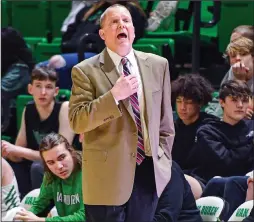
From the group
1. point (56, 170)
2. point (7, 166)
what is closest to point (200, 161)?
point (56, 170)

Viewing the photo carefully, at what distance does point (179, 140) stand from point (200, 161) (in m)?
0.18

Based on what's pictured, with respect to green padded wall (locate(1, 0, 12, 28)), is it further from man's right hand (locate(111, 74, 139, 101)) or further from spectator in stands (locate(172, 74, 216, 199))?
man's right hand (locate(111, 74, 139, 101))

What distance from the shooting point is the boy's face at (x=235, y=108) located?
4492 mm

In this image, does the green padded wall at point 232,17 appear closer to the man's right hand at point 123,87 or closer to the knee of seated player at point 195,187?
the knee of seated player at point 195,187

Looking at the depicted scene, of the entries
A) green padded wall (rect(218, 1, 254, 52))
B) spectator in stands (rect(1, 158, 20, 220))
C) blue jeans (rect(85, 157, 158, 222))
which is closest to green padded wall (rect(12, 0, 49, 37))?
green padded wall (rect(218, 1, 254, 52))

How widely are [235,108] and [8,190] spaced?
1.45m

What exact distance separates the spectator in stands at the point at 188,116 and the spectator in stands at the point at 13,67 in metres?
1.42

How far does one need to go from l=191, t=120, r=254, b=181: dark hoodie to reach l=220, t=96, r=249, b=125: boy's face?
0.04 m

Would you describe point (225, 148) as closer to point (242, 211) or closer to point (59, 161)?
point (242, 211)

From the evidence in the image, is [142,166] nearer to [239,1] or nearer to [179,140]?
[179,140]

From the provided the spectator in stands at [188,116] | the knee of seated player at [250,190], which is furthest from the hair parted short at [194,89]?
the knee of seated player at [250,190]

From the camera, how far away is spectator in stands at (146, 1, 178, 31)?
18.2 feet

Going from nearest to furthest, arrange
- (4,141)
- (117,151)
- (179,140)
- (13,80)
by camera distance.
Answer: (117,151), (179,140), (4,141), (13,80)

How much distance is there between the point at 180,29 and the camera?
571 cm
